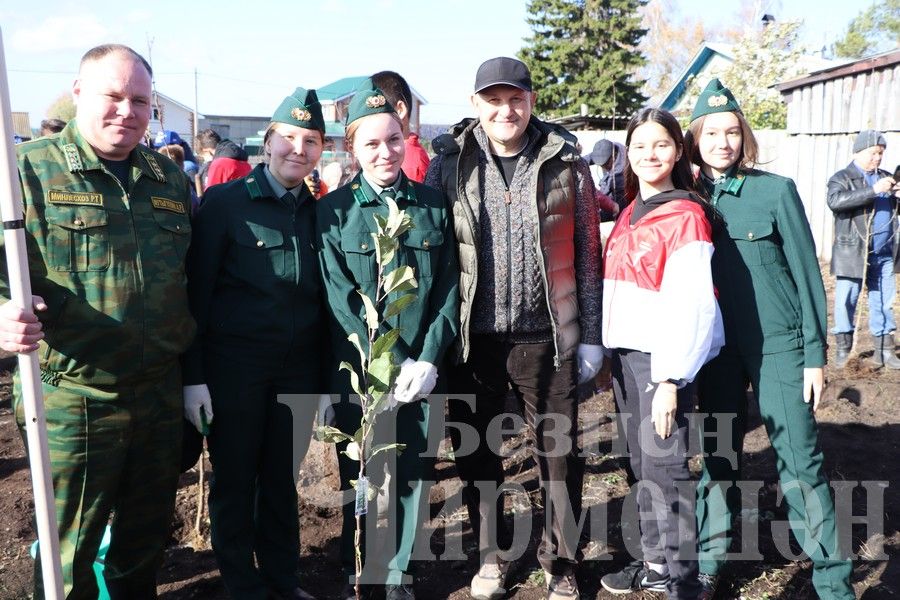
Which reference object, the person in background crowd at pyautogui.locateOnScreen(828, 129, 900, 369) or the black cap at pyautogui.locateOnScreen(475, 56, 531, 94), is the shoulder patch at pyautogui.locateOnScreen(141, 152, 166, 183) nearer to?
the black cap at pyautogui.locateOnScreen(475, 56, 531, 94)

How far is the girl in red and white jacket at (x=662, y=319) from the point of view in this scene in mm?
2602

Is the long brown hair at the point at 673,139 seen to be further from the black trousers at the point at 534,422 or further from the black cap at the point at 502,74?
the black trousers at the point at 534,422

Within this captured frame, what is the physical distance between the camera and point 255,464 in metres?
2.94

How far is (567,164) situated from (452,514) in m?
2.04

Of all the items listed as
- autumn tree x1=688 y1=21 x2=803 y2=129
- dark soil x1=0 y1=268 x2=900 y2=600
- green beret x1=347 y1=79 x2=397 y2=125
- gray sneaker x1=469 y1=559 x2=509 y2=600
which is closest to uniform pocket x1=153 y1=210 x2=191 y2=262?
green beret x1=347 y1=79 x2=397 y2=125

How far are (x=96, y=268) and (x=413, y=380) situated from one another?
116 cm

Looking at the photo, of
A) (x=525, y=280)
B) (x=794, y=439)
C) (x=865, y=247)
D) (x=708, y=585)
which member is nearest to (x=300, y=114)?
(x=525, y=280)

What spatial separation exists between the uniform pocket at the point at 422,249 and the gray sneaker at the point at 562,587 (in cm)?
142

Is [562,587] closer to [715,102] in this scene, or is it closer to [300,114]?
[715,102]

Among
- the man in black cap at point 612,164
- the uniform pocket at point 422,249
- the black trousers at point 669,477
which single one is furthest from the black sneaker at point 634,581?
the man in black cap at point 612,164

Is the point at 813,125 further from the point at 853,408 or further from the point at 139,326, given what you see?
the point at 139,326

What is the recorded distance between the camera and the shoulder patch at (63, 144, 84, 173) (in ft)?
7.79

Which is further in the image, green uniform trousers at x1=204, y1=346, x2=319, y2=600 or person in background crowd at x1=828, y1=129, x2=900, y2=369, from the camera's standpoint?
person in background crowd at x1=828, y1=129, x2=900, y2=369

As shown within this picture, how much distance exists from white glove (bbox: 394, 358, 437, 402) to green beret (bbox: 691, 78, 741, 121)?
1486 millimetres
